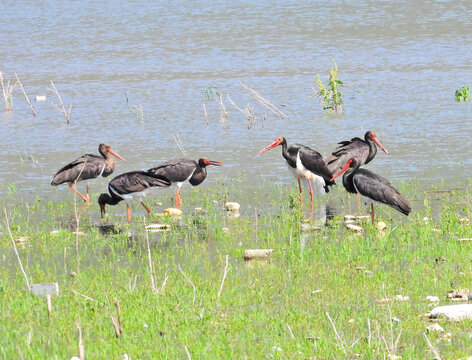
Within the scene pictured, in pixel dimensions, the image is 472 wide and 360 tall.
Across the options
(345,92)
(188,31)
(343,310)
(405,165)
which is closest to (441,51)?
(345,92)

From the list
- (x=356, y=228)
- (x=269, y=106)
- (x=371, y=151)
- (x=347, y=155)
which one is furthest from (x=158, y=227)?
(x=269, y=106)

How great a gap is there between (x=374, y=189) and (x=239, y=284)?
371cm

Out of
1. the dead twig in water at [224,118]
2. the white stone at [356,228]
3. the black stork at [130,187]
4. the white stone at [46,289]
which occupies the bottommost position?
the white stone at [356,228]

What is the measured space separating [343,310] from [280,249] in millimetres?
2581

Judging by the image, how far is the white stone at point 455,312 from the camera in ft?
24.7

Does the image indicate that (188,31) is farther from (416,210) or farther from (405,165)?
(416,210)

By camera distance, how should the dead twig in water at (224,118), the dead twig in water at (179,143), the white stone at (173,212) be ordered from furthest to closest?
1. the dead twig in water at (224,118)
2. the dead twig in water at (179,143)
3. the white stone at (173,212)

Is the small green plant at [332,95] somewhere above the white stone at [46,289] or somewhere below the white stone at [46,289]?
above

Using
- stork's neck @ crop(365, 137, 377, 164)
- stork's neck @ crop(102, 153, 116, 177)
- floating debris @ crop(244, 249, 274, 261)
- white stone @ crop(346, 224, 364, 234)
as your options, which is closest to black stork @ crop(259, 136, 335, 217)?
stork's neck @ crop(365, 137, 377, 164)

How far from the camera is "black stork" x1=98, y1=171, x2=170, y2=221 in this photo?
1350 cm

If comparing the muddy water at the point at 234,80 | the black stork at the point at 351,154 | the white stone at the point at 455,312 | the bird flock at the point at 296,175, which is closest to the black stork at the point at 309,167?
the bird flock at the point at 296,175

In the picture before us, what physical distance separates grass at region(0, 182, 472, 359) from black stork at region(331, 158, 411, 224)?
0.88 ft

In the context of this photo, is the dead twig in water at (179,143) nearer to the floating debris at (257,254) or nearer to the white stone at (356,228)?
the white stone at (356,228)

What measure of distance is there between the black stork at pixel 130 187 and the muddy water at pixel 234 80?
6.15 ft
